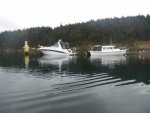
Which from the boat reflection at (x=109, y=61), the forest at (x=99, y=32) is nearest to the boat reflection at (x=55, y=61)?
the boat reflection at (x=109, y=61)

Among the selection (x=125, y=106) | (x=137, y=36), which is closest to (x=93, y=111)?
(x=125, y=106)

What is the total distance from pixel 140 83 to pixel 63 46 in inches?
1878

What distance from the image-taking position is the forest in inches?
4434

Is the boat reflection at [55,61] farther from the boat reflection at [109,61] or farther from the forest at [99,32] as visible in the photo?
the forest at [99,32]

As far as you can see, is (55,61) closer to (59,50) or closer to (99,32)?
(59,50)

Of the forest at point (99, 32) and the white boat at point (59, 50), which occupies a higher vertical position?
the forest at point (99, 32)

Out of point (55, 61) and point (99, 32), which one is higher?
point (99, 32)

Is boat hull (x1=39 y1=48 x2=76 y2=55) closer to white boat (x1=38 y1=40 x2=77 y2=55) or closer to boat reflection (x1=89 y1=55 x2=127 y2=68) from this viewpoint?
white boat (x1=38 y1=40 x2=77 y2=55)

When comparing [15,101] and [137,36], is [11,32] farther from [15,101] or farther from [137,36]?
[15,101]

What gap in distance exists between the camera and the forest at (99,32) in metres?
113

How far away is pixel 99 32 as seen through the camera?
122 metres

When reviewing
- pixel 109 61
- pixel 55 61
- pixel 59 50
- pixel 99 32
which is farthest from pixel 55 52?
pixel 99 32

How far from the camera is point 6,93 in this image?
13.0 m

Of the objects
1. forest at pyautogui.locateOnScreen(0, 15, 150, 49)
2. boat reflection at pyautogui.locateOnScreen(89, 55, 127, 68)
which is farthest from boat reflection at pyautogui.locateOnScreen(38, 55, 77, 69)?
forest at pyautogui.locateOnScreen(0, 15, 150, 49)
